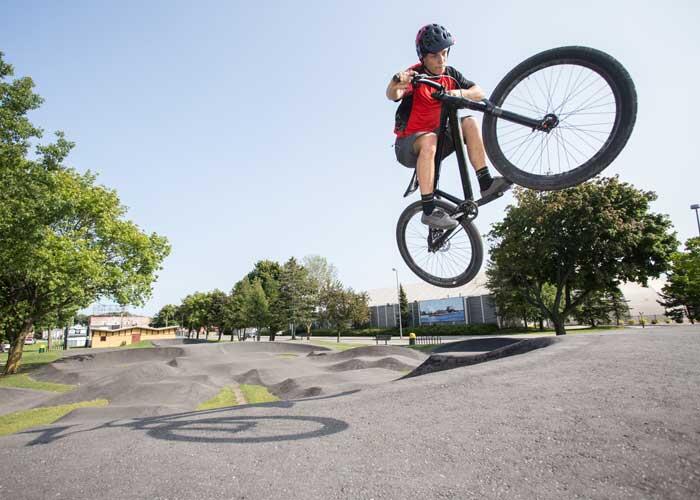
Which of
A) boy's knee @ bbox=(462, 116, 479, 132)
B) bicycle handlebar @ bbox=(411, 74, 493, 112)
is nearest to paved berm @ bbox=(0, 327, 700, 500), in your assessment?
boy's knee @ bbox=(462, 116, 479, 132)

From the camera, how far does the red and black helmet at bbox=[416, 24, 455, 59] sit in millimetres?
3863

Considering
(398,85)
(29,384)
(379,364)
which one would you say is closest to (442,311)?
(379,364)

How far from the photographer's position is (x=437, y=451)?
4.54 m

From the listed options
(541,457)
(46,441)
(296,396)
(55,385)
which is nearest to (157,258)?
(55,385)

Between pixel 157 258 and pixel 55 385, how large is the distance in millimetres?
12513

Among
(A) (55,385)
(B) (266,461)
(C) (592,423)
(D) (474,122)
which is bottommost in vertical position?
(A) (55,385)

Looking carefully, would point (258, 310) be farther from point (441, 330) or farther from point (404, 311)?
point (441, 330)

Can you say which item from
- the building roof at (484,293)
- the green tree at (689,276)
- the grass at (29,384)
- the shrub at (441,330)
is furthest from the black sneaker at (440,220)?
the building roof at (484,293)

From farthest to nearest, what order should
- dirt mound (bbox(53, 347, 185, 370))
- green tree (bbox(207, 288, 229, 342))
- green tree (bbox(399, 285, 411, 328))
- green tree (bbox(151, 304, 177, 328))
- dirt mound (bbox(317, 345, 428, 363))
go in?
green tree (bbox(151, 304, 177, 328))
green tree (bbox(207, 288, 229, 342))
green tree (bbox(399, 285, 411, 328))
dirt mound (bbox(53, 347, 185, 370))
dirt mound (bbox(317, 345, 428, 363))

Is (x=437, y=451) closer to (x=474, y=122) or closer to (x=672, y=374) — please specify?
(x=474, y=122)

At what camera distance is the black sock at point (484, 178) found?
4156mm

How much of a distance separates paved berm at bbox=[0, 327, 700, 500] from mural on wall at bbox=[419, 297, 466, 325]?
2077 inches

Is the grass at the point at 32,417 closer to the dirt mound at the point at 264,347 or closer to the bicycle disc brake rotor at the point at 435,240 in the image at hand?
the bicycle disc brake rotor at the point at 435,240

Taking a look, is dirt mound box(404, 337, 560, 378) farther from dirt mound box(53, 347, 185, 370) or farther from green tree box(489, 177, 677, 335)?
dirt mound box(53, 347, 185, 370)
